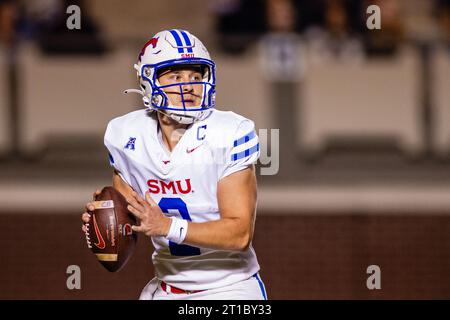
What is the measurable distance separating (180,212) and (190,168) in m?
0.20

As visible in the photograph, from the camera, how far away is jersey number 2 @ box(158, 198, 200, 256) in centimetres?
476

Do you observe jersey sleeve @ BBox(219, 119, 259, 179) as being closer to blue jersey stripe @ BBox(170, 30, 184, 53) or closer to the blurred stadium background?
blue jersey stripe @ BBox(170, 30, 184, 53)

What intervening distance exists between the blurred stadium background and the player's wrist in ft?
11.9

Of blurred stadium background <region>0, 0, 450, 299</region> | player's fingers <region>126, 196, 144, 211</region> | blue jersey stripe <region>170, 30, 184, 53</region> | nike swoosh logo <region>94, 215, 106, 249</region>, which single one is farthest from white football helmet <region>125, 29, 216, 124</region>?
blurred stadium background <region>0, 0, 450, 299</region>

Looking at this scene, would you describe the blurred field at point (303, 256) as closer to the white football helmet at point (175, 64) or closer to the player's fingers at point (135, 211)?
the white football helmet at point (175, 64)

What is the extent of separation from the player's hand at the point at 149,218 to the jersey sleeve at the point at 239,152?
0.36 m

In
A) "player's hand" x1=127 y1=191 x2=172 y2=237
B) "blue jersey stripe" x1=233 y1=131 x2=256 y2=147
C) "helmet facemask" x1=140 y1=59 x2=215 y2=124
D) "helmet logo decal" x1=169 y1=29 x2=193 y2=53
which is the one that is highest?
"helmet logo decal" x1=169 y1=29 x2=193 y2=53

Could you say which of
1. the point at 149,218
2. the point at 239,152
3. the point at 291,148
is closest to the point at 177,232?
the point at 149,218

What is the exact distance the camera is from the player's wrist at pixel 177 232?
14.7 feet

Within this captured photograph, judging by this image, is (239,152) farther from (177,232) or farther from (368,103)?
(368,103)

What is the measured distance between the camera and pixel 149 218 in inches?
176

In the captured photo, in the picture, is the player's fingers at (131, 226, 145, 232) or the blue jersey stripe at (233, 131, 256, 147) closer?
the player's fingers at (131, 226, 145, 232)
